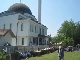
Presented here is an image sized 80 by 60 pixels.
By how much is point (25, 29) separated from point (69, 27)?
62.4 feet

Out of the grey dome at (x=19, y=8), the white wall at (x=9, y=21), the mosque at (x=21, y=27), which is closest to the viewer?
the mosque at (x=21, y=27)

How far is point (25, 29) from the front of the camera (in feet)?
129

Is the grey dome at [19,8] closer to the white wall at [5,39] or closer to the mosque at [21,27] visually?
the mosque at [21,27]

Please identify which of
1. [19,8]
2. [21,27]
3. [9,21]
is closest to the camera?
[21,27]

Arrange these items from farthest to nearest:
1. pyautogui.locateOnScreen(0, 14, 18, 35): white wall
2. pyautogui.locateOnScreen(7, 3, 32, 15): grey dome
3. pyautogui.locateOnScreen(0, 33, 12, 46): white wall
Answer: pyautogui.locateOnScreen(7, 3, 32, 15): grey dome
pyautogui.locateOnScreen(0, 14, 18, 35): white wall
pyautogui.locateOnScreen(0, 33, 12, 46): white wall

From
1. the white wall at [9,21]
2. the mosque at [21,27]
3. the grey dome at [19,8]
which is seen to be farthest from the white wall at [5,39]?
the grey dome at [19,8]

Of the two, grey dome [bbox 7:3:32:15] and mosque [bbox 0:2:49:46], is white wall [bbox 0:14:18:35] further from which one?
grey dome [bbox 7:3:32:15]

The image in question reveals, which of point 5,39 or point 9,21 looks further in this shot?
point 9,21

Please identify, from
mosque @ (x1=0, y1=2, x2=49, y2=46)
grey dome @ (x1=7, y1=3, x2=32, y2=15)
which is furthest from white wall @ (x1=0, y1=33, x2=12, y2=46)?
grey dome @ (x1=7, y1=3, x2=32, y2=15)

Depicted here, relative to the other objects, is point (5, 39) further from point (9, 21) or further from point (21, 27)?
point (9, 21)

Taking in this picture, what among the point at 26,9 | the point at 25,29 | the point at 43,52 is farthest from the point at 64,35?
the point at 43,52

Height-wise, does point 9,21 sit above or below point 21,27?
above

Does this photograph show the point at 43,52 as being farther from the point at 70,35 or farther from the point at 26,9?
the point at 70,35

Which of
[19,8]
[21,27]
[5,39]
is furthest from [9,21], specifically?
[5,39]
